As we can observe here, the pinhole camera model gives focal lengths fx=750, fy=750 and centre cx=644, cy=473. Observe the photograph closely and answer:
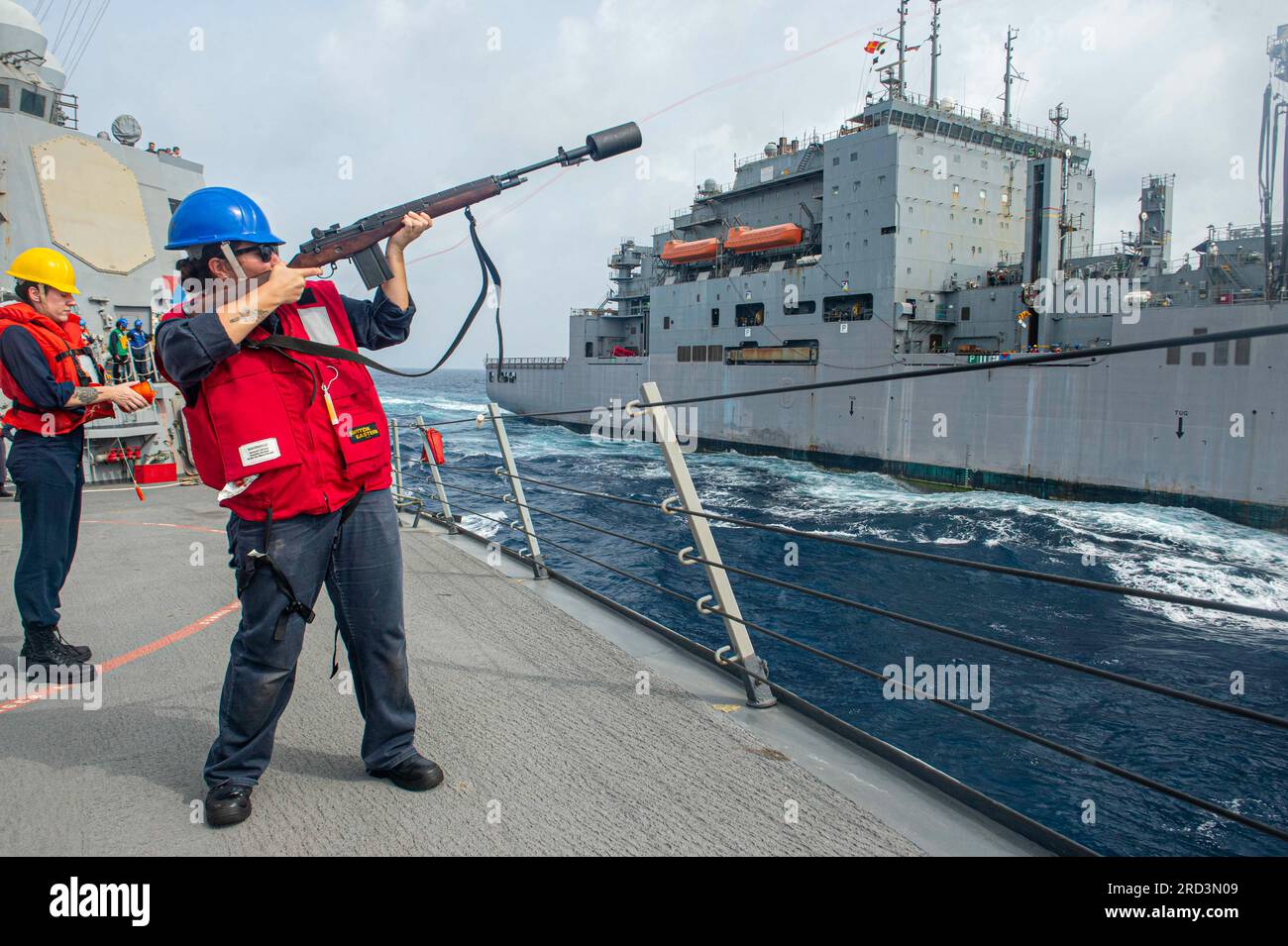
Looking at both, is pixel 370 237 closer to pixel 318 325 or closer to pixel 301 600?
pixel 318 325

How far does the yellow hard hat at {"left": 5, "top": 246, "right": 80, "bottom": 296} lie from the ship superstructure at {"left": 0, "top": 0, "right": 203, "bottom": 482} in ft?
24.2

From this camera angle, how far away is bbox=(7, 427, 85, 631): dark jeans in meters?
3.22

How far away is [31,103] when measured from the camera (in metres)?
11.5

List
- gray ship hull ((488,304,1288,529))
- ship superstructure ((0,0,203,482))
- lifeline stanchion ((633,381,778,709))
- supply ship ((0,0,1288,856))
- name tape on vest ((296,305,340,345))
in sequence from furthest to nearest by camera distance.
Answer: gray ship hull ((488,304,1288,529))
ship superstructure ((0,0,203,482))
lifeline stanchion ((633,381,778,709))
name tape on vest ((296,305,340,345))
supply ship ((0,0,1288,856))

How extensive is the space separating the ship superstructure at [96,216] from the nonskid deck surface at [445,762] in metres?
6.94

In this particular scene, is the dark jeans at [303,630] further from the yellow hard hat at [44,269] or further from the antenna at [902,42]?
the antenna at [902,42]

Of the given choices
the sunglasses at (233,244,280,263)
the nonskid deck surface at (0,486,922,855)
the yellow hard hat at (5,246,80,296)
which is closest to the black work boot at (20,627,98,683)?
the nonskid deck surface at (0,486,922,855)

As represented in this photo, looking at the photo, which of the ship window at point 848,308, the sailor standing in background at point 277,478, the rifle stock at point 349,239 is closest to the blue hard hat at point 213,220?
the sailor standing in background at point 277,478

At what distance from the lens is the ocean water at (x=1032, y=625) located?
5805 mm

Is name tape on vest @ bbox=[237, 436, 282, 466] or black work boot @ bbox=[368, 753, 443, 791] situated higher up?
name tape on vest @ bbox=[237, 436, 282, 466]

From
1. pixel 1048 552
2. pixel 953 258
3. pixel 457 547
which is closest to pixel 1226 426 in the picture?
pixel 1048 552

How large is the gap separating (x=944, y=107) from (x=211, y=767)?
3023 centimetres

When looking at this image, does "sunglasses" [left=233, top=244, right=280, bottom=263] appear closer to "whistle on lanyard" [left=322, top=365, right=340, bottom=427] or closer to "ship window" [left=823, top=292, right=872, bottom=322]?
"whistle on lanyard" [left=322, top=365, right=340, bottom=427]
